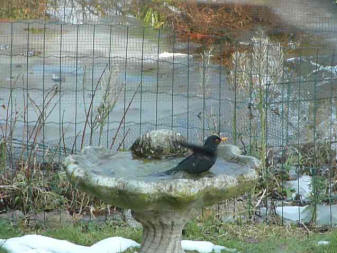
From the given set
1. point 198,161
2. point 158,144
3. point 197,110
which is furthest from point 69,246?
point 197,110

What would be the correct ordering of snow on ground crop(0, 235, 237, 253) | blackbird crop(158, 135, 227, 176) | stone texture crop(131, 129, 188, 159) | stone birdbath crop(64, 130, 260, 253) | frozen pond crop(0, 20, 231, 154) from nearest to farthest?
stone birdbath crop(64, 130, 260, 253) < blackbird crop(158, 135, 227, 176) < stone texture crop(131, 129, 188, 159) < snow on ground crop(0, 235, 237, 253) < frozen pond crop(0, 20, 231, 154)

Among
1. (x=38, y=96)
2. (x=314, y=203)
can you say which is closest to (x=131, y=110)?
(x=38, y=96)

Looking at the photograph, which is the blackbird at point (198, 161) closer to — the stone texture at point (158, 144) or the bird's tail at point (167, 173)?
the bird's tail at point (167, 173)

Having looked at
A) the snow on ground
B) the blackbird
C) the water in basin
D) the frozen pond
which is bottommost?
the snow on ground

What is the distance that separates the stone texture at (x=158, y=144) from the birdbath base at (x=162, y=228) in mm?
381

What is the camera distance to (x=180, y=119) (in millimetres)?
9031

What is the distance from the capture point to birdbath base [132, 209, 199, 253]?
4.96 m

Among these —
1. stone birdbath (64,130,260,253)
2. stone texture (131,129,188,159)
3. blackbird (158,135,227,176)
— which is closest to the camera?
stone birdbath (64,130,260,253)

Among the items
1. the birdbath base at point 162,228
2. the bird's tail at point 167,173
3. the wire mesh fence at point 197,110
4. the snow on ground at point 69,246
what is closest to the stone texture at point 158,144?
the bird's tail at point 167,173

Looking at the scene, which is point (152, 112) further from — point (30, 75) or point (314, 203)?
point (314, 203)

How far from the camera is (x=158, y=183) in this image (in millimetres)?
4543

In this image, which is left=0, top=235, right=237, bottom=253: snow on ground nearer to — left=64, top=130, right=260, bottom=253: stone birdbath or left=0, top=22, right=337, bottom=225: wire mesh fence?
left=64, top=130, right=260, bottom=253: stone birdbath

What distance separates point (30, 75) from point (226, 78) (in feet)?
8.25

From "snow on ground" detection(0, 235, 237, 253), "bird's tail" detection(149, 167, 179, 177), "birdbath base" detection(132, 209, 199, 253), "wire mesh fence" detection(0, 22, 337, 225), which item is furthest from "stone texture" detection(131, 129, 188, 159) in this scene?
"wire mesh fence" detection(0, 22, 337, 225)
